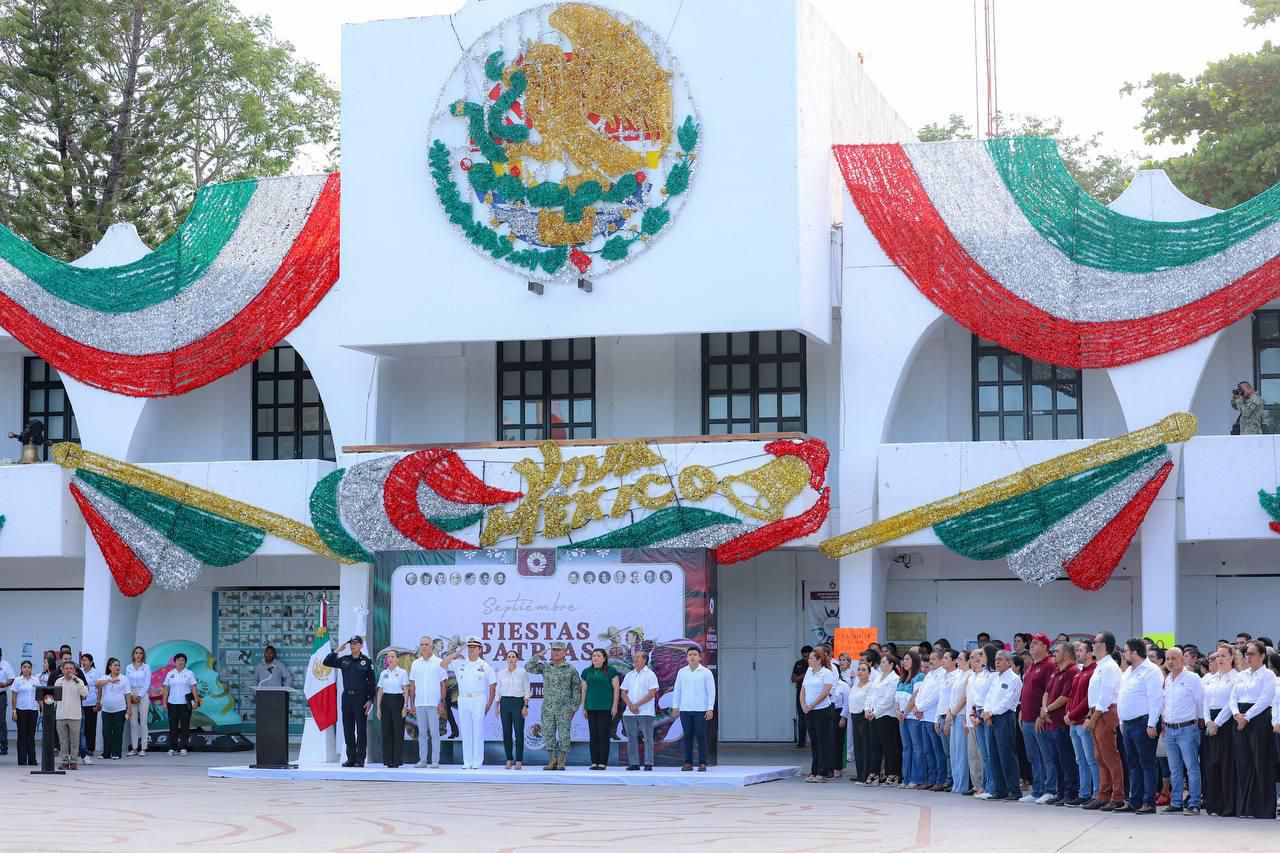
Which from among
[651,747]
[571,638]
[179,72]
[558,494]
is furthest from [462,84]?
[179,72]

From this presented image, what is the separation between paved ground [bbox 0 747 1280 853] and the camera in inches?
545

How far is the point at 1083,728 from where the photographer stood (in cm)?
1688

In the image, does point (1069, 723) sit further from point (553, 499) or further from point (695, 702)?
point (553, 499)

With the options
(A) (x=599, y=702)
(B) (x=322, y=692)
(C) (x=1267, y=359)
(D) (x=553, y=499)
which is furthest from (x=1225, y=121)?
(B) (x=322, y=692)

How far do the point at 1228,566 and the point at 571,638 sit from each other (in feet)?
28.1

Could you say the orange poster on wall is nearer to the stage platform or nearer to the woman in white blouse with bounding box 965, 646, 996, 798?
the stage platform

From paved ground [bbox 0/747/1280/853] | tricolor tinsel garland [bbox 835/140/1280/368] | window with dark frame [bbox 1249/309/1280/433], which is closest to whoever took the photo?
paved ground [bbox 0/747/1280/853]

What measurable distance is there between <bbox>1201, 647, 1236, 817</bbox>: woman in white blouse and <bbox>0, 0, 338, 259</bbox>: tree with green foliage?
1068 inches

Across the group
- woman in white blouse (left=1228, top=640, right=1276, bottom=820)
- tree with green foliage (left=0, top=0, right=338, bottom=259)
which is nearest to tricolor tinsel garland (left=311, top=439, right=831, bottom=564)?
woman in white blouse (left=1228, top=640, right=1276, bottom=820)

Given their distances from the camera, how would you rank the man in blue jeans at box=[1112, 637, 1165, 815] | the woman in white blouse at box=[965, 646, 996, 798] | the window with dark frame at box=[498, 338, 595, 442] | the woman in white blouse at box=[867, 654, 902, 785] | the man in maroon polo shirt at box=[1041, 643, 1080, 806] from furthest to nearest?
the window with dark frame at box=[498, 338, 595, 442]
the woman in white blouse at box=[867, 654, 902, 785]
the woman in white blouse at box=[965, 646, 996, 798]
the man in maroon polo shirt at box=[1041, 643, 1080, 806]
the man in blue jeans at box=[1112, 637, 1165, 815]

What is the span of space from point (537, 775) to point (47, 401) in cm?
1250

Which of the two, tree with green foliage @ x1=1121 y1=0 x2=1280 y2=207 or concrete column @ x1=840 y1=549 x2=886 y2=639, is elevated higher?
tree with green foliage @ x1=1121 y1=0 x2=1280 y2=207

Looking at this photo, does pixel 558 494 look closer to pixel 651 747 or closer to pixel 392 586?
pixel 392 586

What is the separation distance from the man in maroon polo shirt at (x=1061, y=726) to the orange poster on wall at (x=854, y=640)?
5.72 metres
